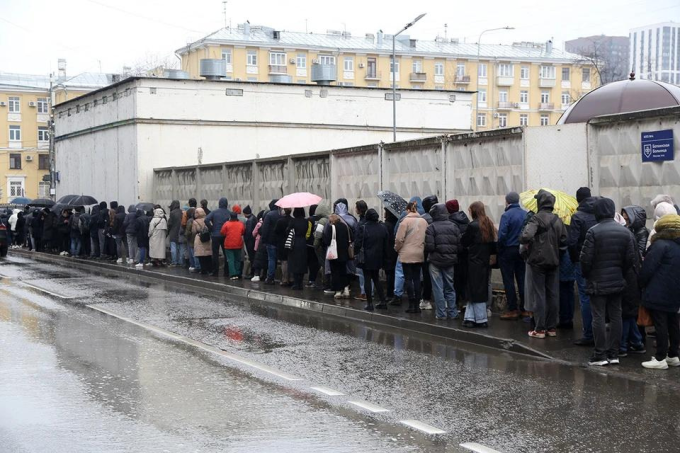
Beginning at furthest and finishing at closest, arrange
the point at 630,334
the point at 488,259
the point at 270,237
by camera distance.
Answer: the point at 270,237, the point at 488,259, the point at 630,334

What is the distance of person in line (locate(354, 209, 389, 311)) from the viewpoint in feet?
53.9

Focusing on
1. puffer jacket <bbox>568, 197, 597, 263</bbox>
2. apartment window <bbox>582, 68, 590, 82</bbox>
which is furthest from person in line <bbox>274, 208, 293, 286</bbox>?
apartment window <bbox>582, 68, 590, 82</bbox>

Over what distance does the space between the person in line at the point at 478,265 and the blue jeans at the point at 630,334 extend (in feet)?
8.06

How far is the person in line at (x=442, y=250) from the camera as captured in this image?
14766 millimetres

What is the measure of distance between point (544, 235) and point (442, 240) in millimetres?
2069

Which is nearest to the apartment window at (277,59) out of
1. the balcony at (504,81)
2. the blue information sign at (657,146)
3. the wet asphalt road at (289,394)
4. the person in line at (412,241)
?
the balcony at (504,81)

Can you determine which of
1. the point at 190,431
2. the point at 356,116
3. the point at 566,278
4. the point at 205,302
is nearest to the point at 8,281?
the point at 205,302

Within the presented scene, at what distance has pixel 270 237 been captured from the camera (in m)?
21.5

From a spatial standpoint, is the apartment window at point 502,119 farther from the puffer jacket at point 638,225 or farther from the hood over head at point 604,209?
the hood over head at point 604,209

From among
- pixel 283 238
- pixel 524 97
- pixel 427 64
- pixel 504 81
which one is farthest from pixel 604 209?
pixel 524 97

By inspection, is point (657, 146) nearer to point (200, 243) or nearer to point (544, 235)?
point (544, 235)

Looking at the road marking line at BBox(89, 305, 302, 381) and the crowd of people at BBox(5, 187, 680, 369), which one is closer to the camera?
the road marking line at BBox(89, 305, 302, 381)

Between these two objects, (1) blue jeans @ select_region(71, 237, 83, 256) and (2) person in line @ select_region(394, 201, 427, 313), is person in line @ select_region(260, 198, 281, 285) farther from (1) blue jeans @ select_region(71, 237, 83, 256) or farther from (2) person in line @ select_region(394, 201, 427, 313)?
(1) blue jeans @ select_region(71, 237, 83, 256)

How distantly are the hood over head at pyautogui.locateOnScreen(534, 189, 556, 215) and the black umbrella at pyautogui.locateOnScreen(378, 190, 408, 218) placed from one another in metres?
4.41
